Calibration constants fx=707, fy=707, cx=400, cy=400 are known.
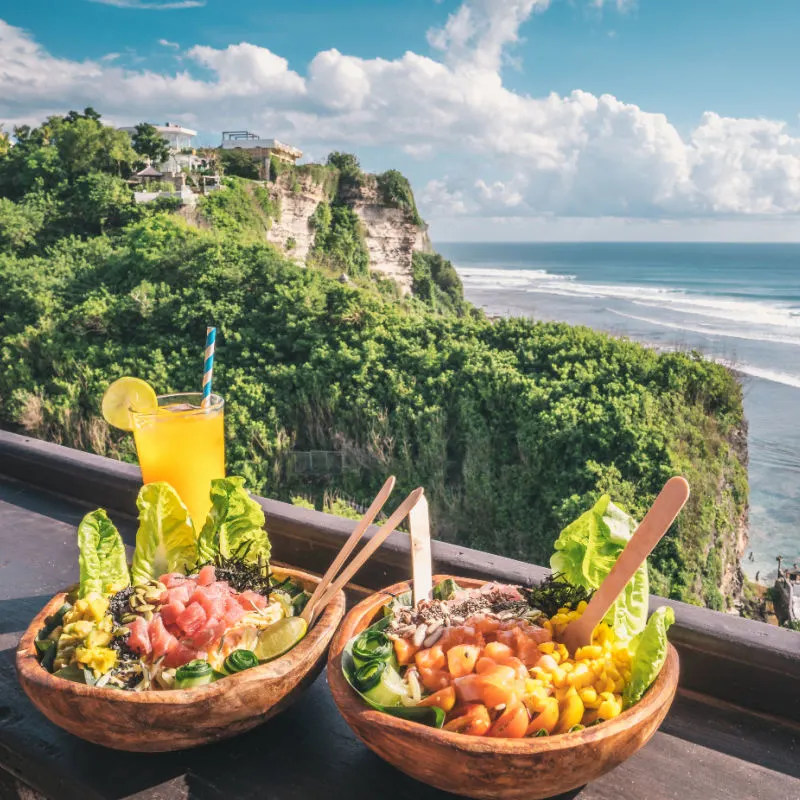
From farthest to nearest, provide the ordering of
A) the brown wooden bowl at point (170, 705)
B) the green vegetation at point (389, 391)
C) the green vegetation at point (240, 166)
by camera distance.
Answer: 1. the green vegetation at point (240, 166)
2. the green vegetation at point (389, 391)
3. the brown wooden bowl at point (170, 705)

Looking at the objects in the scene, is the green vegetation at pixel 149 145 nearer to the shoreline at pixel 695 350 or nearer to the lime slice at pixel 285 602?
the shoreline at pixel 695 350

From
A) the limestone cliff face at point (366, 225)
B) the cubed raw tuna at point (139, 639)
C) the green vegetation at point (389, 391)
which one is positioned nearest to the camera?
the cubed raw tuna at point (139, 639)

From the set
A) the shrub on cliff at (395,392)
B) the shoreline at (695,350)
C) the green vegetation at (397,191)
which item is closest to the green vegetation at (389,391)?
the shrub on cliff at (395,392)

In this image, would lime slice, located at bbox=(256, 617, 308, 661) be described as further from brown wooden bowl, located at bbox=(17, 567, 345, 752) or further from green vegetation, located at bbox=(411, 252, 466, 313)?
green vegetation, located at bbox=(411, 252, 466, 313)

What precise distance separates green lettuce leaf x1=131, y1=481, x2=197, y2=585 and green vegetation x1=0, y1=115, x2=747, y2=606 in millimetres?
6917

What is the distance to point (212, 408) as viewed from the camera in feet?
5.44

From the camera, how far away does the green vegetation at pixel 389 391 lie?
8586 mm

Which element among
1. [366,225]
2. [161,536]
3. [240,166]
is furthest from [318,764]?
[366,225]

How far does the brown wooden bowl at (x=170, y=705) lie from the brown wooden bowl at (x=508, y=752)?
130 millimetres

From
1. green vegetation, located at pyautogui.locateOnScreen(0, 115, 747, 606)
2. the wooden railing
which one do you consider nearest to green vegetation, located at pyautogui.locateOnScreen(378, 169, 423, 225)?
green vegetation, located at pyautogui.locateOnScreen(0, 115, 747, 606)

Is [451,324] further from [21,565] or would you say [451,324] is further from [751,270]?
[751,270]

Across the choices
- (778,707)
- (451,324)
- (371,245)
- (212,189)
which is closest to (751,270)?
(371,245)

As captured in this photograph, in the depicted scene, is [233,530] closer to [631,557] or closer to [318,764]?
[318,764]

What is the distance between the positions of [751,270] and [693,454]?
70607 mm
